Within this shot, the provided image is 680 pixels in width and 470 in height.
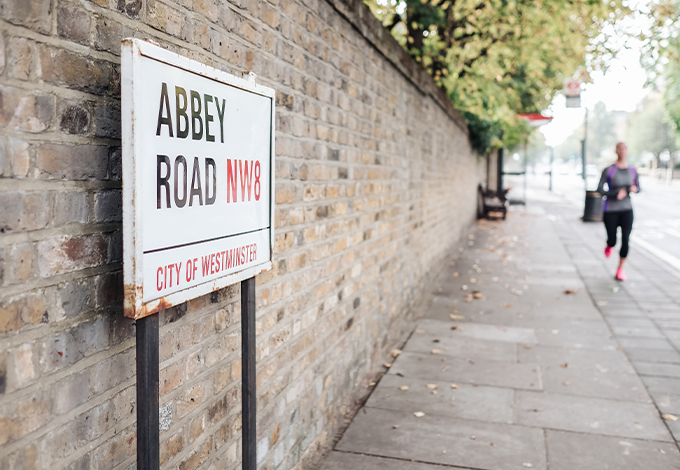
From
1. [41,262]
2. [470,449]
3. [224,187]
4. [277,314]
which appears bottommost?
[470,449]

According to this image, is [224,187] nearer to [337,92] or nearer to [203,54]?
[203,54]

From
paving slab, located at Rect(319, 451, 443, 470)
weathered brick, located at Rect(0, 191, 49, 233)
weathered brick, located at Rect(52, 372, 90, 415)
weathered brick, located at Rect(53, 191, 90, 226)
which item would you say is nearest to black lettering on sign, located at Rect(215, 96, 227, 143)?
weathered brick, located at Rect(53, 191, 90, 226)

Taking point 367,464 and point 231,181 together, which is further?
point 367,464

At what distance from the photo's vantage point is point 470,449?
3.35 meters

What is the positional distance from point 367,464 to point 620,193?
6709 millimetres

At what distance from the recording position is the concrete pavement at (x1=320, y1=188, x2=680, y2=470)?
331 cm

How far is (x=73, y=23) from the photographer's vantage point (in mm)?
1373

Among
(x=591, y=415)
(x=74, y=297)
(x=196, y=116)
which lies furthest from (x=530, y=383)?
(x=74, y=297)

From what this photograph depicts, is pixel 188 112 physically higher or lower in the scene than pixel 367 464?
higher

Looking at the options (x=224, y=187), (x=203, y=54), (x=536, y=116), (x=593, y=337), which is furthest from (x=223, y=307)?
(x=536, y=116)

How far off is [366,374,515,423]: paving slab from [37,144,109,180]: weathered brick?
118 inches

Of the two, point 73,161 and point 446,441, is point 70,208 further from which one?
point 446,441

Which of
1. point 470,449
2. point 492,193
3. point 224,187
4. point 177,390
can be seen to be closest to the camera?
point 224,187

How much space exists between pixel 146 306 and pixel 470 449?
256 centimetres
